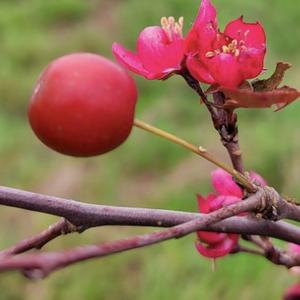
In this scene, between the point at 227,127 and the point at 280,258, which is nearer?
the point at 227,127

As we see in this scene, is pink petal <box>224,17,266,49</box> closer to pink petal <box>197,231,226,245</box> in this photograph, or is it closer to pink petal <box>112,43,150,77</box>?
pink petal <box>112,43,150,77</box>

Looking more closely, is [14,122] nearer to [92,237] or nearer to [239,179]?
[92,237]

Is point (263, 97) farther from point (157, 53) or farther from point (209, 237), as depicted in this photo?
point (209, 237)

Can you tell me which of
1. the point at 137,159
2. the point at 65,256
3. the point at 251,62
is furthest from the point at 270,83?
the point at 137,159

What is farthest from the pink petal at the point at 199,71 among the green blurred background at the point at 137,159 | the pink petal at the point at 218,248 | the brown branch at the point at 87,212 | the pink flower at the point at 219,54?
the green blurred background at the point at 137,159

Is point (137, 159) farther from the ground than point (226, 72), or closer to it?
closer to it

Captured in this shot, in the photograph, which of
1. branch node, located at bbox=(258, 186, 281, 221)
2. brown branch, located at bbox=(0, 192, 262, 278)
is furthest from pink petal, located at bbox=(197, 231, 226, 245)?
brown branch, located at bbox=(0, 192, 262, 278)
